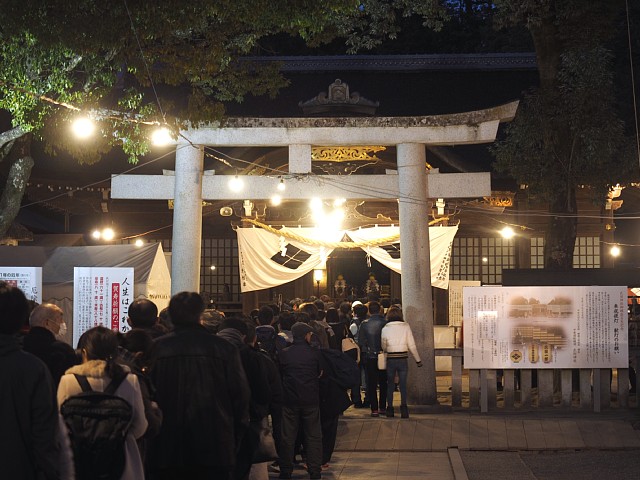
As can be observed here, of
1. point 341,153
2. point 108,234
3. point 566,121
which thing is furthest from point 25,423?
point 108,234

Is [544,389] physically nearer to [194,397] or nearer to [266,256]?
[266,256]

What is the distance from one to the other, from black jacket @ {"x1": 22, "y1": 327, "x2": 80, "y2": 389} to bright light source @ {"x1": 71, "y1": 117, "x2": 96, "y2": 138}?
6386mm

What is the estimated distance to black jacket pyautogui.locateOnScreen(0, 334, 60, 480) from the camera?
191 inches

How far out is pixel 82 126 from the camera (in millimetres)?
13016

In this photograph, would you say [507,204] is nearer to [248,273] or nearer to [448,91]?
[448,91]

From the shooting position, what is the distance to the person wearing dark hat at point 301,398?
10.3 meters

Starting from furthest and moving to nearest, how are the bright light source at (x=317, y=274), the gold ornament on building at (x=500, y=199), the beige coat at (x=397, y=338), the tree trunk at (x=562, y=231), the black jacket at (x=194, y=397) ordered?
the bright light source at (x=317, y=274)
the gold ornament on building at (x=500, y=199)
the tree trunk at (x=562, y=231)
the beige coat at (x=397, y=338)
the black jacket at (x=194, y=397)

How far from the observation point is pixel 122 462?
5.65 metres

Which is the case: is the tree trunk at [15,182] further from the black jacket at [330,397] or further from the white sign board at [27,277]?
the black jacket at [330,397]

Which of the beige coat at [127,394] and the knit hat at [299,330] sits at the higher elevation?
the knit hat at [299,330]

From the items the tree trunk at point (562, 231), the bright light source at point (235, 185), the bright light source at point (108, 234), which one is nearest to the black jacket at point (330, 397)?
the bright light source at point (235, 185)

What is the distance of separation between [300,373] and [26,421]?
561cm

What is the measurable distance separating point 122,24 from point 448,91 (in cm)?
1377

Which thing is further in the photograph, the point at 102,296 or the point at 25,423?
Result: the point at 102,296
